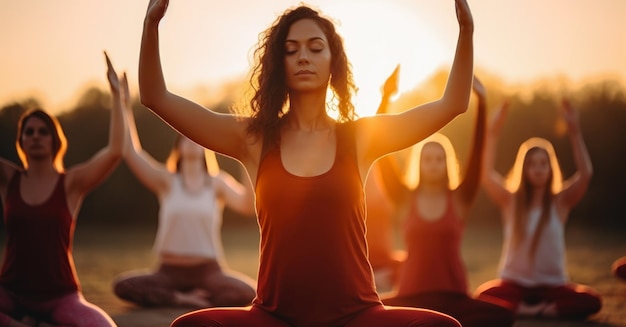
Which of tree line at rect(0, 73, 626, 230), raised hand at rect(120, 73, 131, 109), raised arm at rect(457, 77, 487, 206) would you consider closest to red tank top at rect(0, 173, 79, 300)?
raised hand at rect(120, 73, 131, 109)

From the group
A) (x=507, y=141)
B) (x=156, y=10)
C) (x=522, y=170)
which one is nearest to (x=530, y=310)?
(x=522, y=170)

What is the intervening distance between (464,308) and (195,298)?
11.3 ft

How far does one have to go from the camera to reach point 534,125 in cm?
2666

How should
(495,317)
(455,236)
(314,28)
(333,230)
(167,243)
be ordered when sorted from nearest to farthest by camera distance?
(333,230) → (314,28) → (495,317) → (455,236) → (167,243)

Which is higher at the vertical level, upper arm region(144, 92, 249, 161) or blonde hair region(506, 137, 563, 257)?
upper arm region(144, 92, 249, 161)

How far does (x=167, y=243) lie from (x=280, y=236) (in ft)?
19.3

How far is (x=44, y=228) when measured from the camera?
6.05 meters

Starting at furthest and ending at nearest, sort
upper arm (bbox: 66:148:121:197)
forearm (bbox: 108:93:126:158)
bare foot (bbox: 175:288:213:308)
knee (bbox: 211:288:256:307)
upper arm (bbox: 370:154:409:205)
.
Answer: knee (bbox: 211:288:256:307) → bare foot (bbox: 175:288:213:308) → upper arm (bbox: 370:154:409:205) → upper arm (bbox: 66:148:121:197) → forearm (bbox: 108:93:126:158)

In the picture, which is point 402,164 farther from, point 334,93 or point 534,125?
point 334,93

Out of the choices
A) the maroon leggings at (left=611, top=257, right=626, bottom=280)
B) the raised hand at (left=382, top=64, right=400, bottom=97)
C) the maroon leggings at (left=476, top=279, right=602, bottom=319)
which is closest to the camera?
the raised hand at (left=382, top=64, right=400, bottom=97)

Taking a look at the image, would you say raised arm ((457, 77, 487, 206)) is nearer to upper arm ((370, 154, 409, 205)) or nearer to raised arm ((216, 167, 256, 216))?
upper arm ((370, 154, 409, 205))

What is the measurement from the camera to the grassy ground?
8.55 m

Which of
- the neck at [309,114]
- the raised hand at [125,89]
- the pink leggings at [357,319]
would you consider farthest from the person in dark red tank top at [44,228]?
the pink leggings at [357,319]

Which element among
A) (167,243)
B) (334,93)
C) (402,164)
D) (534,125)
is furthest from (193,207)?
(534,125)
